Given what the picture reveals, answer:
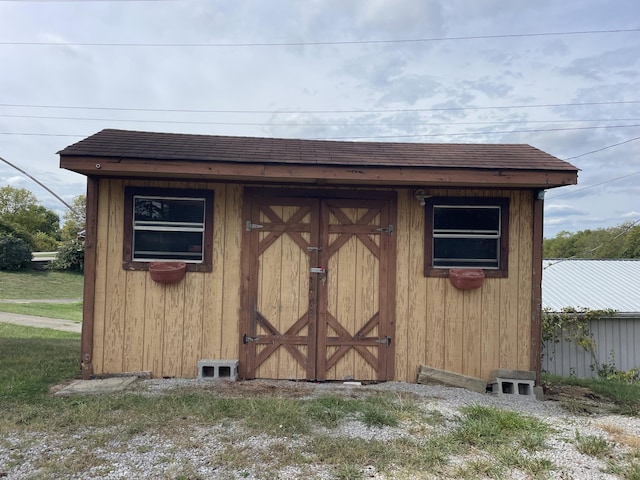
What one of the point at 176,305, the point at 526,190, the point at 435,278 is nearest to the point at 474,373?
the point at 435,278

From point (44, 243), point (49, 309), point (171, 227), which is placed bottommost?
point (49, 309)

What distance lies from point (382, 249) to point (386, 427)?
6.83ft

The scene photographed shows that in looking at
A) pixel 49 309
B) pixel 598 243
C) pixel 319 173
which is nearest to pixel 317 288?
pixel 319 173

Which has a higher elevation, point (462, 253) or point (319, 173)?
point (319, 173)

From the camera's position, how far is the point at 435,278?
501cm

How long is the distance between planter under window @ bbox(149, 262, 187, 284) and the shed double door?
2.34 feet

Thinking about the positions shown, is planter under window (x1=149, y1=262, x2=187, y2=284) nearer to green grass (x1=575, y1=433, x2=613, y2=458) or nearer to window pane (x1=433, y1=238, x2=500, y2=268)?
window pane (x1=433, y1=238, x2=500, y2=268)

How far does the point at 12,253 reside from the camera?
2238cm

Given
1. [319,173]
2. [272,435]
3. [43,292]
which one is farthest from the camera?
[43,292]

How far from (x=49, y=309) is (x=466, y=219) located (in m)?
14.7

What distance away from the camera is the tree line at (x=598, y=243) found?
34.5 m

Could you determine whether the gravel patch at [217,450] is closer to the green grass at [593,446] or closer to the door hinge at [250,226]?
the green grass at [593,446]

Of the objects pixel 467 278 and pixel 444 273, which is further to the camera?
pixel 444 273

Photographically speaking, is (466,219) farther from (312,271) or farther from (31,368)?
(31,368)
